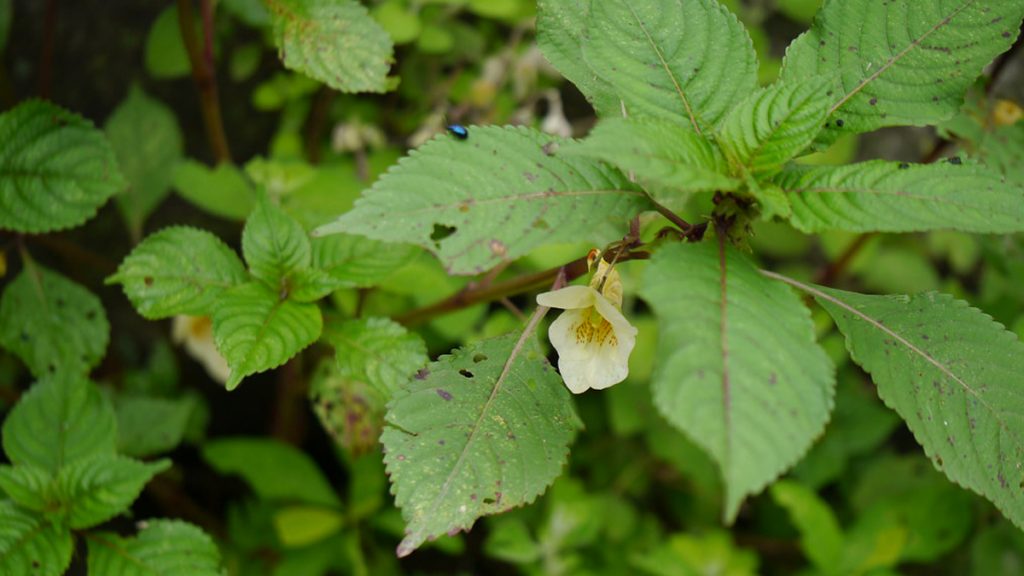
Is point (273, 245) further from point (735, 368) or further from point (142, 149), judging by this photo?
point (142, 149)

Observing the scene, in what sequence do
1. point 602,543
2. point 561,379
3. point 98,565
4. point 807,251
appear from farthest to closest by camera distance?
point 807,251 < point 602,543 < point 98,565 < point 561,379

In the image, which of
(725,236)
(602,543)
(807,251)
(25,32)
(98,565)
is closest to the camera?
(725,236)

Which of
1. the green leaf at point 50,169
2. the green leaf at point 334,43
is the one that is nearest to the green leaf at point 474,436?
the green leaf at point 334,43

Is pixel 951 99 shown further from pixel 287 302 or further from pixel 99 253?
pixel 99 253

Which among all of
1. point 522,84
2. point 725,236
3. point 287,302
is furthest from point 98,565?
point 522,84

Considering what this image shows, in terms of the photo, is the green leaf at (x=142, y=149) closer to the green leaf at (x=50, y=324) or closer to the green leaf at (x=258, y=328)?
the green leaf at (x=50, y=324)

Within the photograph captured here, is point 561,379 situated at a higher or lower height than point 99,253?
higher

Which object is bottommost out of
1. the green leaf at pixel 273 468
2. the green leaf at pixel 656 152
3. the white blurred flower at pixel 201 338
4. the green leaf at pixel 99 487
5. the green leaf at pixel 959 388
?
the green leaf at pixel 273 468

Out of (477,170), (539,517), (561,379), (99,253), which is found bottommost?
(539,517)
